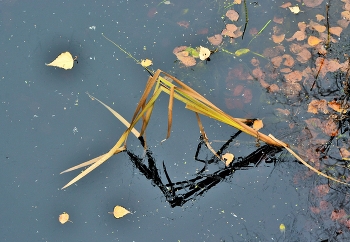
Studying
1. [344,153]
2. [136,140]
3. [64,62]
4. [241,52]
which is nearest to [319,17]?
[241,52]

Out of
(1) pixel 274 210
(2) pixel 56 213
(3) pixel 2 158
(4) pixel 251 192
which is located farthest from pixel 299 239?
(3) pixel 2 158

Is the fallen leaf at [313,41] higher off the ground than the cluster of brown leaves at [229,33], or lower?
lower

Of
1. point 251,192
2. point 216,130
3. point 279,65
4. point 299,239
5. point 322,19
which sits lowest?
point 299,239

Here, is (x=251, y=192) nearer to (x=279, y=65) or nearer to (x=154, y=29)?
(x=279, y=65)

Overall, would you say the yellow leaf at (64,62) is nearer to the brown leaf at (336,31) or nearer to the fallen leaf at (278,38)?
the fallen leaf at (278,38)

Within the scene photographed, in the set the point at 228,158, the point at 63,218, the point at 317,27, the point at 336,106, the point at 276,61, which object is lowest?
the point at 63,218

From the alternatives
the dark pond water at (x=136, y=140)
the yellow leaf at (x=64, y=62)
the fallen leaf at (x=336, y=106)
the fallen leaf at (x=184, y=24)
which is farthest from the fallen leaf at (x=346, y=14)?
the yellow leaf at (x=64, y=62)

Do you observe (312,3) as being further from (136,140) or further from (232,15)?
(136,140)
